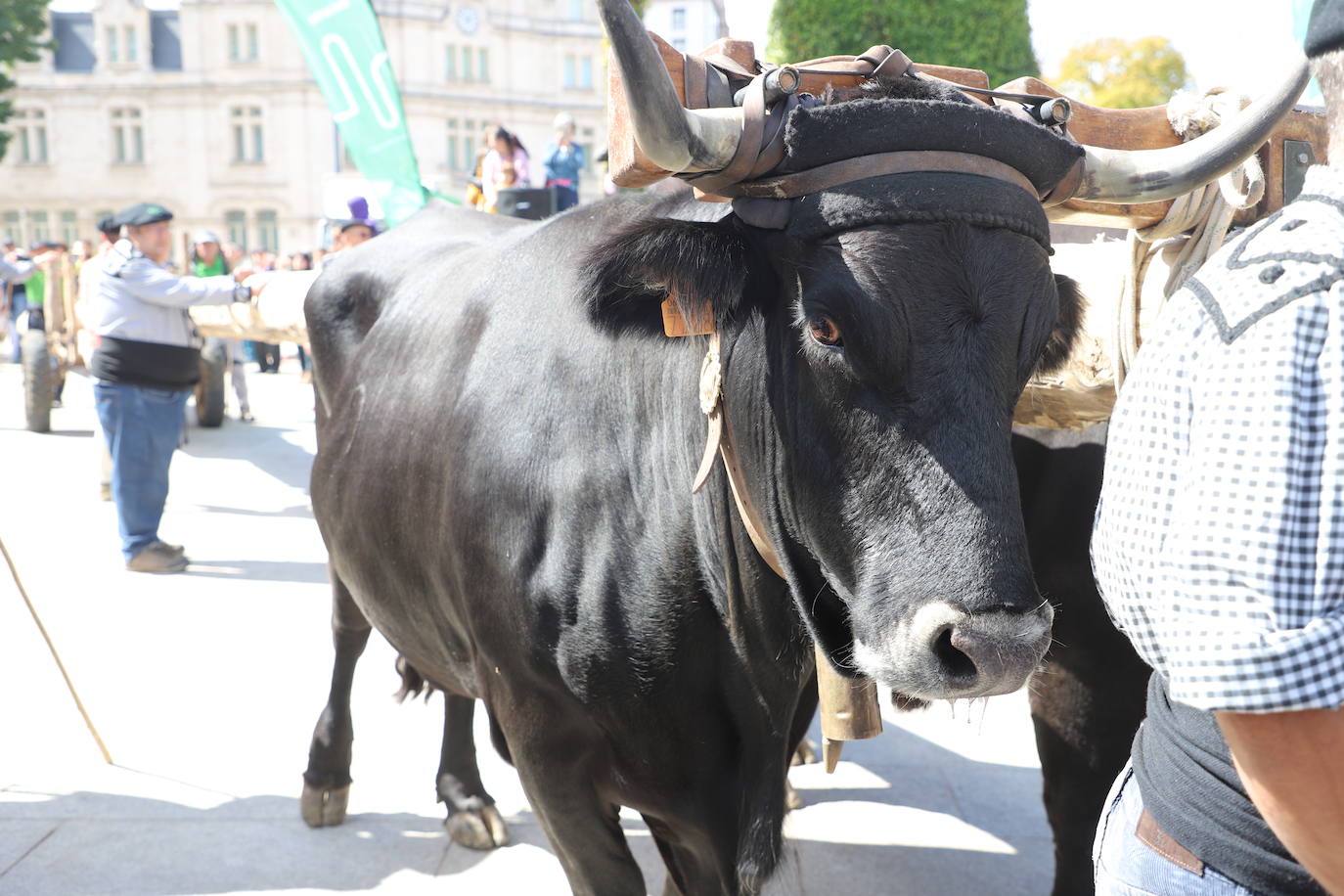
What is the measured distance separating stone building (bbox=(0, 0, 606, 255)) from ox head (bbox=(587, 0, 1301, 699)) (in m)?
50.2

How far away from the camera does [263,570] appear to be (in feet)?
23.5

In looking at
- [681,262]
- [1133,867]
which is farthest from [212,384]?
[1133,867]

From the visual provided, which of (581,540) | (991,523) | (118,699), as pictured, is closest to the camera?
(991,523)

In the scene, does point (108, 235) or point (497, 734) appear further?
point (108, 235)

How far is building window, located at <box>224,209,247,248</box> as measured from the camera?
5253 cm

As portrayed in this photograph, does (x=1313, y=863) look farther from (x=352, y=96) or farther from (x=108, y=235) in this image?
(x=108, y=235)

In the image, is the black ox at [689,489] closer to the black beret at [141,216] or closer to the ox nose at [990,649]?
the ox nose at [990,649]

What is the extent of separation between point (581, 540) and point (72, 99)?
61.2 metres

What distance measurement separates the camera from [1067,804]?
2811mm

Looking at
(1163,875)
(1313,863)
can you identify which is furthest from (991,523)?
(1313,863)

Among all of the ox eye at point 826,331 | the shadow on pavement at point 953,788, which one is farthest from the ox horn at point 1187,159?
the shadow on pavement at point 953,788

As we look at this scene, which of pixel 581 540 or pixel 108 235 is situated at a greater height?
pixel 108 235

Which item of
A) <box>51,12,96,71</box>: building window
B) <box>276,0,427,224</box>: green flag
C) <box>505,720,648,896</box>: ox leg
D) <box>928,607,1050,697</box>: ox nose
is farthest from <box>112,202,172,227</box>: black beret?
<box>51,12,96,71</box>: building window

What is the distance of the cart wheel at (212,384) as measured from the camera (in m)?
12.0
